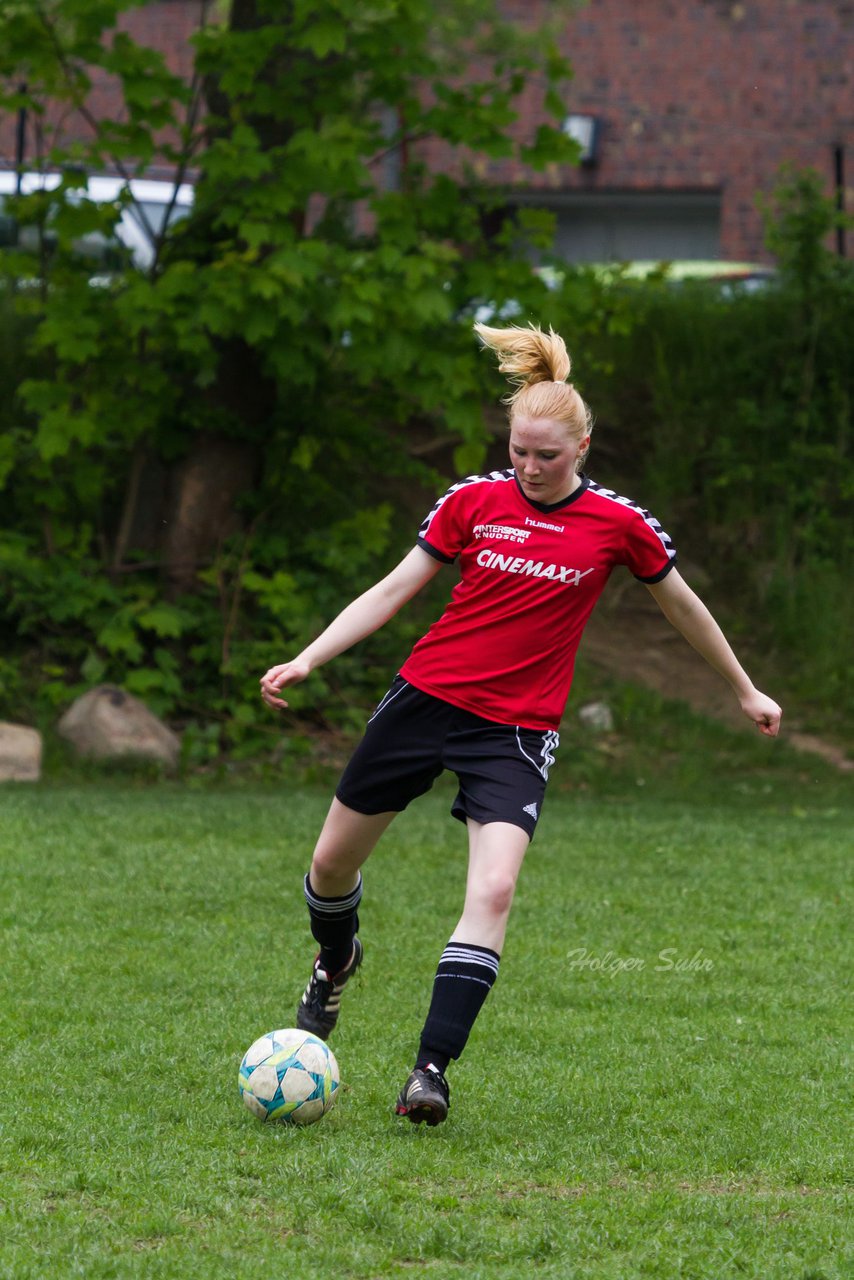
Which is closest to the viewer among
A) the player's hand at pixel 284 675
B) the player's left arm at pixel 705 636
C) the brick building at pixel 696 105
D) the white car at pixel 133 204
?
the player's hand at pixel 284 675

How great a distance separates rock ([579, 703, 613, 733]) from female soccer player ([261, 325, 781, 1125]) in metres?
7.98

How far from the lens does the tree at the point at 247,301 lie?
35.4 feet

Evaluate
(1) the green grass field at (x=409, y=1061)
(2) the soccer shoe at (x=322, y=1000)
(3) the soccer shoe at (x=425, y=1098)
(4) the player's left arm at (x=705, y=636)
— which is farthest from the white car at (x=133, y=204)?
(3) the soccer shoe at (x=425, y=1098)

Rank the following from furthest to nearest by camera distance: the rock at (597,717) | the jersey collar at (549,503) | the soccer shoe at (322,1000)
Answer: the rock at (597,717) → the soccer shoe at (322,1000) → the jersey collar at (549,503)

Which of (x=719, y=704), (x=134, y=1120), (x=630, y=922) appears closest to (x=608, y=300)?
(x=719, y=704)

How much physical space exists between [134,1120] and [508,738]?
1402mm

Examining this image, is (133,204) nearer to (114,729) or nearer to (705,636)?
(114,729)

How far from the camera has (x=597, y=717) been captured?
12.8 meters

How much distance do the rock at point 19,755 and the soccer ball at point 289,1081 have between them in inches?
270

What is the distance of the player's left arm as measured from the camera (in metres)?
4.71

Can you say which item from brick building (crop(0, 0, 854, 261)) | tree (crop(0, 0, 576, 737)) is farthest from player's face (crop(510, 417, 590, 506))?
brick building (crop(0, 0, 854, 261))

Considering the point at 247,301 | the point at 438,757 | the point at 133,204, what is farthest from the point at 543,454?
the point at 133,204

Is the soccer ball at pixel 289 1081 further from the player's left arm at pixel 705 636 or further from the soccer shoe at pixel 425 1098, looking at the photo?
the player's left arm at pixel 705 636

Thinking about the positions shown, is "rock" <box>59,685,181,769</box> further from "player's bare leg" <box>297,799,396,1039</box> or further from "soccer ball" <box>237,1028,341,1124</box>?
"soccer ball" <box>237,1028,341,1124</box>
